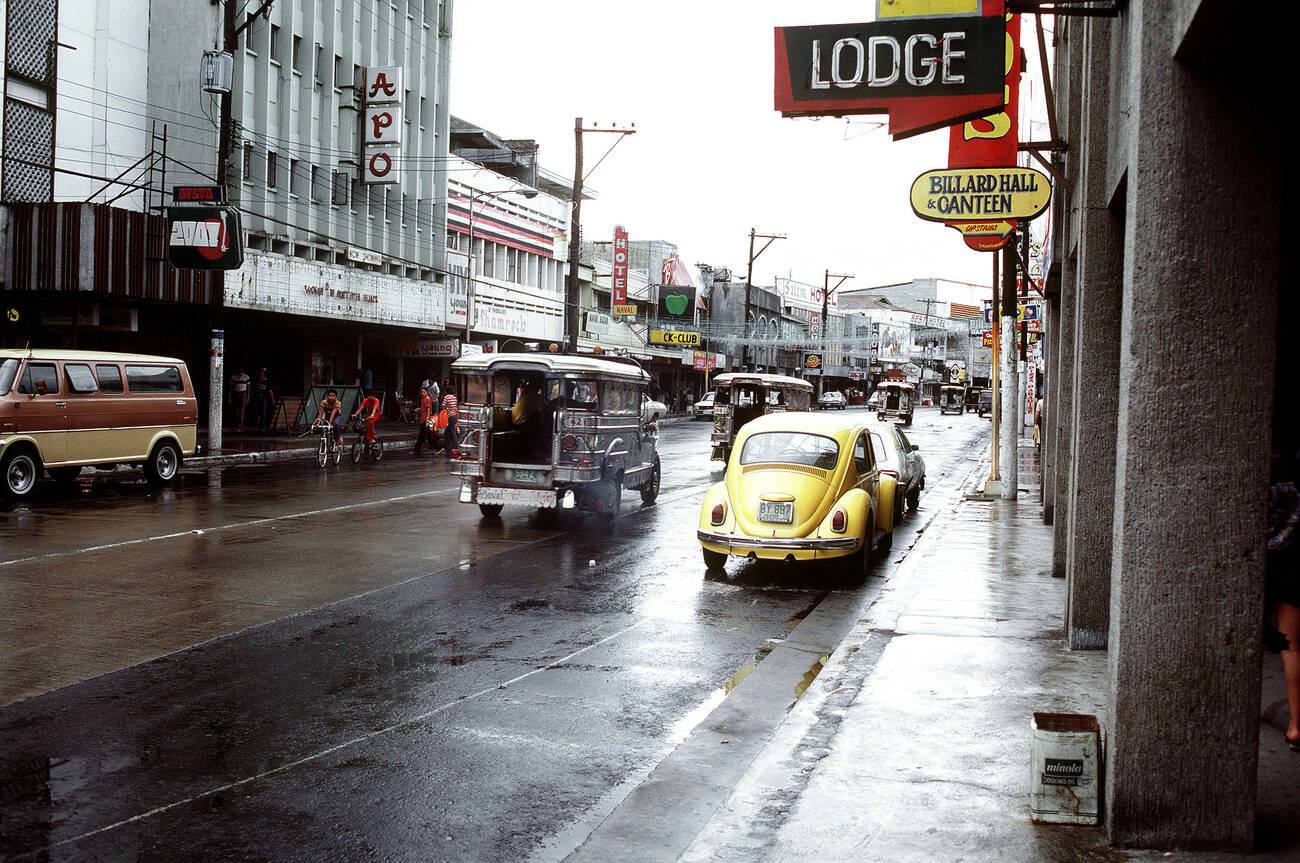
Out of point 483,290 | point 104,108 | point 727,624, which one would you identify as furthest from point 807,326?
point 727,624

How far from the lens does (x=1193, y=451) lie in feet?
15.3

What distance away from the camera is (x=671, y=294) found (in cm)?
7194

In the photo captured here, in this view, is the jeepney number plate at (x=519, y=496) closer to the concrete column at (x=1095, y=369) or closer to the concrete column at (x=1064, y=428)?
the concrete column at (x=1064, y=428)

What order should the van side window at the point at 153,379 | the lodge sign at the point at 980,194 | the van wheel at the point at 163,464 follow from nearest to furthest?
the lodge sign at the point at 980,194 → the van side window at the point at 153,379 → the van wheel at the point at 163,464

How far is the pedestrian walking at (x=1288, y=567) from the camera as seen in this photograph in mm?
5863

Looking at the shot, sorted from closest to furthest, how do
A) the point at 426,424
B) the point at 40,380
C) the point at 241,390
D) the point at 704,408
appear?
the point at 40,380
the point at 426,424
the point at 241,390
the point at 704,408

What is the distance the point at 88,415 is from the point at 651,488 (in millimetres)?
9275

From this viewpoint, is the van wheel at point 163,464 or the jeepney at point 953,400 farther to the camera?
the jeepney at point 953,400

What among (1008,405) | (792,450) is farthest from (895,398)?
(792,450)

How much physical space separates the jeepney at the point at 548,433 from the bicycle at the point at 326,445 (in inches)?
299

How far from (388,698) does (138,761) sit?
1.67m

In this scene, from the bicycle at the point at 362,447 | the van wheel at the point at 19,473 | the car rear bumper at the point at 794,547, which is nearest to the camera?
the car rear bumper at the point at 794,547

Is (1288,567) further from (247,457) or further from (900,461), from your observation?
(247,457)

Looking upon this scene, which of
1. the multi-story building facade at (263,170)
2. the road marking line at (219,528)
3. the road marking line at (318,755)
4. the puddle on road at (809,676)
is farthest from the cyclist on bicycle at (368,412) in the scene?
the puddle on road at (809,676)
